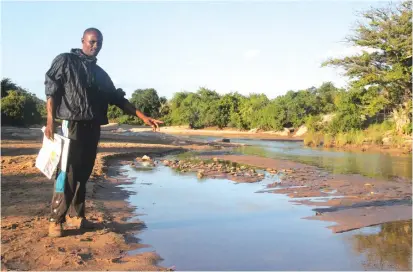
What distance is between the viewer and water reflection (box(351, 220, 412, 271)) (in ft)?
12.2

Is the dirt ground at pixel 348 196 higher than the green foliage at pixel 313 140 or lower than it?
lower

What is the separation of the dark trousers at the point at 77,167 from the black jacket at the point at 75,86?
0.36 ft

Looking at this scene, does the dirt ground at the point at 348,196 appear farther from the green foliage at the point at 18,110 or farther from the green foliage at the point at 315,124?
the green foliage at the point at 18,110

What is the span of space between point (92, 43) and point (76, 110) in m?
0.68

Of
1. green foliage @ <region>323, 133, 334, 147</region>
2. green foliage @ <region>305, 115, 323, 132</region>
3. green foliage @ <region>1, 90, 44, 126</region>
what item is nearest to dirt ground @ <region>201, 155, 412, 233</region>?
green foliage @ <region>323, 133, 334, 147</region>

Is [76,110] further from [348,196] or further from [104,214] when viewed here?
Answer: [348,196]

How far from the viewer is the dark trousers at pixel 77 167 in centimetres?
413

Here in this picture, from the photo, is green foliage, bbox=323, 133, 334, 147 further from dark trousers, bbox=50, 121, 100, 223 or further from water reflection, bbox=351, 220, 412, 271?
dark trousers, bbox=50, 121, 100, 223

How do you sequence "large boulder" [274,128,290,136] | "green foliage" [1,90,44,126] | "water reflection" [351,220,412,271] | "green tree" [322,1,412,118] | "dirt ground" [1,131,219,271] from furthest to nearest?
"large boulder" [274,128,290,136], "green foliage" [1,90,44,126], "green tree" [322,1,412,118], "water reflection" [351,220,412,271], "dirt ground" [1,131,219,271]

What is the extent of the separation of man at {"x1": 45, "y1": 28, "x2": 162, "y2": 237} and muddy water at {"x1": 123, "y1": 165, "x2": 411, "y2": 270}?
2.69 ft

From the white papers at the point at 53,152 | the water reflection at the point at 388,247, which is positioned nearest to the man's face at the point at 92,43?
the white papers at the point at 53,152

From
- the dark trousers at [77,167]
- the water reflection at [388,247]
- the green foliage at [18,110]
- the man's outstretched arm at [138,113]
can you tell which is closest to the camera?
the water reflection at [388,247]

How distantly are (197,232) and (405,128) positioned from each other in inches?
903

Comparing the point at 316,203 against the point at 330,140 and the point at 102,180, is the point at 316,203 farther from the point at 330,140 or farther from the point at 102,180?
the point at 330,140
